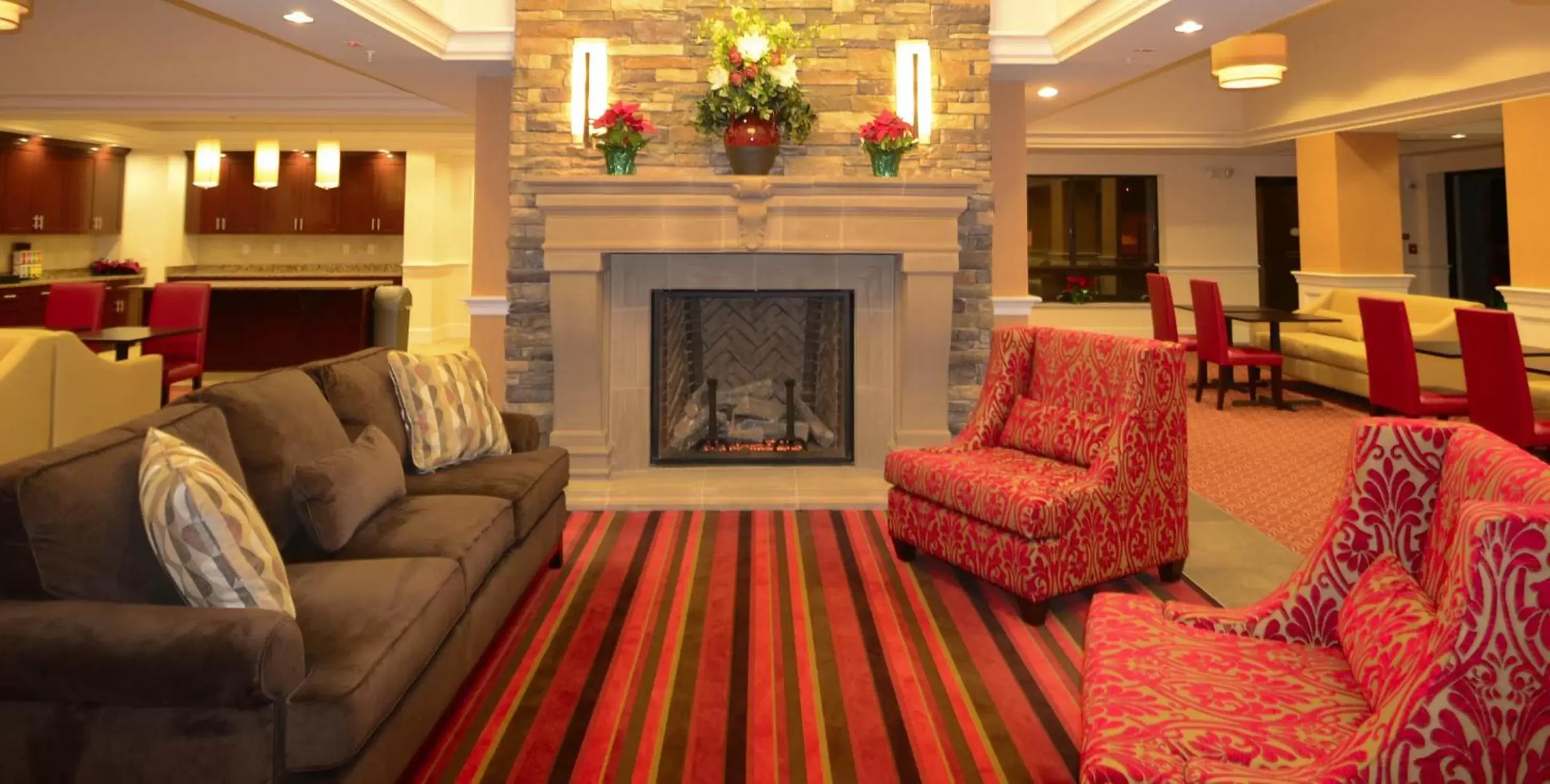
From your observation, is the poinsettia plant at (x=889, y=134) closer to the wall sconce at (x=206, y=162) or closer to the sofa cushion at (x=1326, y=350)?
the sofa cushion at (x=1326, y=350)

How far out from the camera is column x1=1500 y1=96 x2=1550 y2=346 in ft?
24.0

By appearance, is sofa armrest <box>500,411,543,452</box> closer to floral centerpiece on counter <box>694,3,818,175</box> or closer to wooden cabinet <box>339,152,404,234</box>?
floral centerpiece on counter <box>694,3,818,175</box>

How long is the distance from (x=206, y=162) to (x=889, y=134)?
813 centimetres

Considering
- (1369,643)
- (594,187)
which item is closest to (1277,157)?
(594,187)

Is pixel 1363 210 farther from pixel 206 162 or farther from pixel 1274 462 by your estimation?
pixel 206 162

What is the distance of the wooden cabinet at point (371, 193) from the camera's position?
11.7 metres

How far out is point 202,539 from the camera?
187 centimetres

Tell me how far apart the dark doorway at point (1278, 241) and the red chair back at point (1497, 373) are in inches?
292

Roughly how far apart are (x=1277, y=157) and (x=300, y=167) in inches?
477

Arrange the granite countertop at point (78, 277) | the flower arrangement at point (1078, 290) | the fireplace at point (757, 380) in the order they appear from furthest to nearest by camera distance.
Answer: the flower arrangement at point (1078, 290) → the granite countertop at point (78, 277) → the fireplace at point (757, 380)

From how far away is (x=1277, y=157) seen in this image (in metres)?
11.7

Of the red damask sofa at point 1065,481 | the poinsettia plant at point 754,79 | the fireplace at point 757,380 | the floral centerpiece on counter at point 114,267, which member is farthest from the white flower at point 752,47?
the floral centerpiece on counter at point 114,267

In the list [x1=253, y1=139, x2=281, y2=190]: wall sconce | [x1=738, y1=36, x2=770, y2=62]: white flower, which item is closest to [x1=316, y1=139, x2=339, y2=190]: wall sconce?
[x1=253, y1=139, x2=281, y2=190]: wall sconce

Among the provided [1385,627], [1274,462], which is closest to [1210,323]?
[1274,462]
